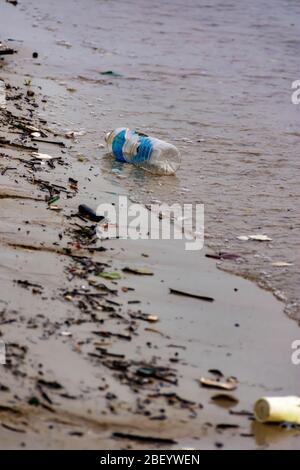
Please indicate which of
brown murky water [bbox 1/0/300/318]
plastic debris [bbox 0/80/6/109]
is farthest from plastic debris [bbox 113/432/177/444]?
plastic debris [bbox 0/80/6/109]

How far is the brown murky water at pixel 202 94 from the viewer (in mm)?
5305

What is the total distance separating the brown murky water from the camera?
5.30 metres

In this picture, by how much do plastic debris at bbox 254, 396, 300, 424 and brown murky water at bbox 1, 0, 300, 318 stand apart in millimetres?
1017

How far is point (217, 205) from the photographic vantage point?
213 inches

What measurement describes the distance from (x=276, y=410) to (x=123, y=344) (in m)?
0.69

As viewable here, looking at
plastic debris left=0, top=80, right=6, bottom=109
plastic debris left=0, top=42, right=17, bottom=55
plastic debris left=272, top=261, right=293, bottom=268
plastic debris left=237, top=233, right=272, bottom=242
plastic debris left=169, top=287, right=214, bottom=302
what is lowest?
plastic debris left=169, top=287, right=214, bottom=302

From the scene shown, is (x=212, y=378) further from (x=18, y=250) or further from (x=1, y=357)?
(x=18, y=250)

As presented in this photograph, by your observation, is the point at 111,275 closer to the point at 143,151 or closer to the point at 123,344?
the point at 123,344

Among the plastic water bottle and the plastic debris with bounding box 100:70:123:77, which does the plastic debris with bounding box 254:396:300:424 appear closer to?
the plastic water bottle

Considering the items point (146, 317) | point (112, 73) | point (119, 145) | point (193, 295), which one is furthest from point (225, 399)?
point (112, 73)

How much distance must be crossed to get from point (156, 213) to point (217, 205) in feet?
1.56

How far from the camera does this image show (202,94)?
28.2ft

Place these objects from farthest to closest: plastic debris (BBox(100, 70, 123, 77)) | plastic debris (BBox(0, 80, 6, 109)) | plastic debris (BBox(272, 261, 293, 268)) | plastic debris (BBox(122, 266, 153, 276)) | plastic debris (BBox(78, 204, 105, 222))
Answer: plastic debris (BBox(100, 70, 123, 77)) → plastic debris (BBox(0, 80, 6, 109)) → plastic debris (BBox(78, 204, 105, 222)) → plastic debris (BBox(272, 261, 293, 268)) → plastic debris (BBox(122, 266, 153, 276))
